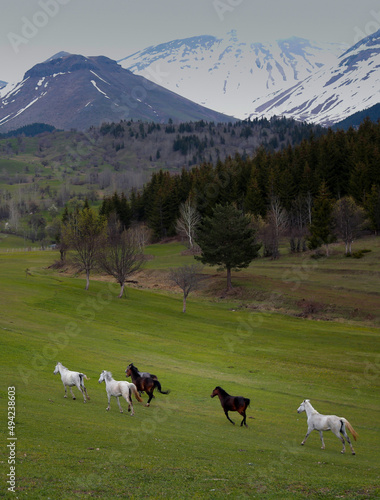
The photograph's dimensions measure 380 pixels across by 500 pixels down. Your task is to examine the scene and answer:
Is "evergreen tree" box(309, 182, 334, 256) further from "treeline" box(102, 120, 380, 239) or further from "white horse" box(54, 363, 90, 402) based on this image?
"white horse" box(54, 363, 90, 402)

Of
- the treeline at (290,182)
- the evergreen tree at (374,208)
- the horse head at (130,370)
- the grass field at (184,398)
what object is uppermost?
the treeline at (290,182)

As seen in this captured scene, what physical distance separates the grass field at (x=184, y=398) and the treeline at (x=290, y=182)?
58.9 meters

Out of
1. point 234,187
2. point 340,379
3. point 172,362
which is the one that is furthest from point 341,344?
point 234,187

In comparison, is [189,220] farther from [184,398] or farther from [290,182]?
[184,398]

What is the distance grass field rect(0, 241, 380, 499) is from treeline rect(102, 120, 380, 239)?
193ft

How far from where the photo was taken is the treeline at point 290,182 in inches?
4567

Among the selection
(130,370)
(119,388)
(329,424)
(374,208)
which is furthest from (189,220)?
(329,424)

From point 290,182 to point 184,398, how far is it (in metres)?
109

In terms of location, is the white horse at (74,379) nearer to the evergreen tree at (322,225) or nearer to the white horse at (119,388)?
the white horse at (119,388)

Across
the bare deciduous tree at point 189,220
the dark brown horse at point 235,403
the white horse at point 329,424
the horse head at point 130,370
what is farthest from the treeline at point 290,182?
the white horse at point 329,424

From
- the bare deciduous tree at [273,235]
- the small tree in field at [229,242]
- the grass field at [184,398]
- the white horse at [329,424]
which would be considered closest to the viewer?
the grass field at [184,398]

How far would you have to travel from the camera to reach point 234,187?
13912 centimetres

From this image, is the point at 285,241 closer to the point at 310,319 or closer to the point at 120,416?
the point at 310,319

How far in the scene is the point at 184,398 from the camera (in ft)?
79.2
